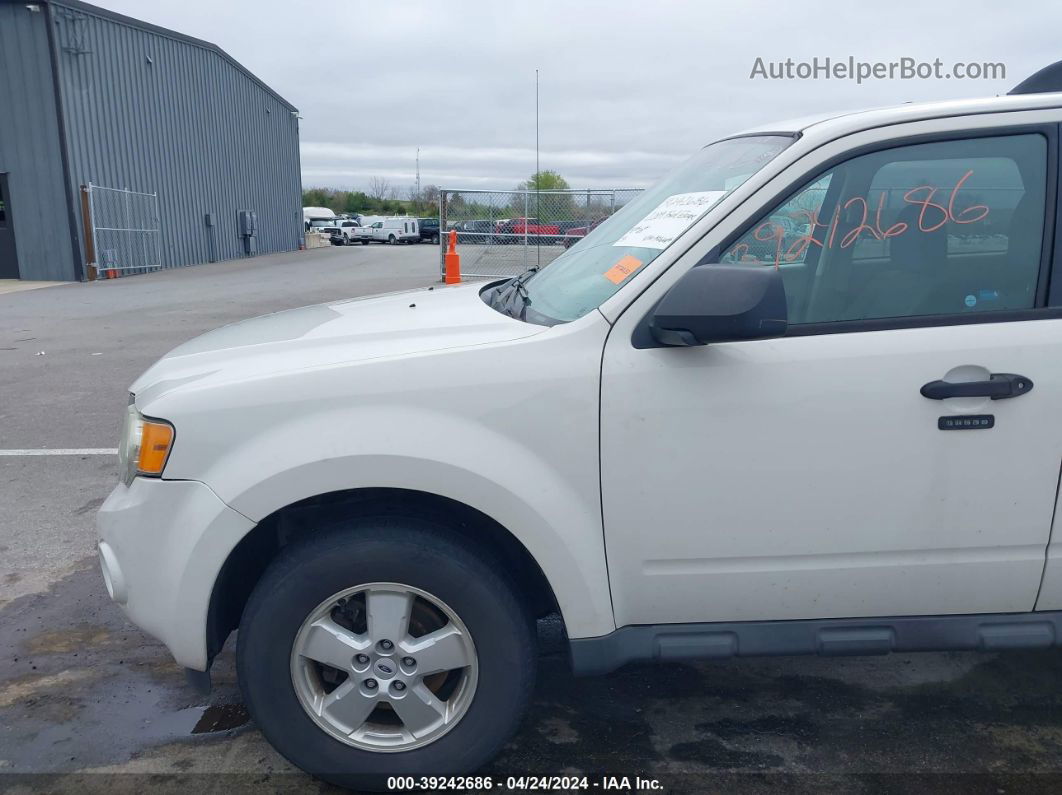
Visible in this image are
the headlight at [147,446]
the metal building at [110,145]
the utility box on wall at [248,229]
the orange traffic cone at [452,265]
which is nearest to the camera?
the headlight at [147,446]

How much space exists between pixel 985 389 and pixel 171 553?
2.31 m

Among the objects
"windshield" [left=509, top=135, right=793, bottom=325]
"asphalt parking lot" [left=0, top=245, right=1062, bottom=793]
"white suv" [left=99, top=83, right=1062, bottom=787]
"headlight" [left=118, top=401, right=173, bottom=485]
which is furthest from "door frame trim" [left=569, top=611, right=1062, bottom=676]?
"headlight" [left=118, top=401, right=173, bottom=485]

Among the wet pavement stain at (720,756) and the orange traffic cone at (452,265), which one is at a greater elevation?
the orange traffic cone at (452,265)

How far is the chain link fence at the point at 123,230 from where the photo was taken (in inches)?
886

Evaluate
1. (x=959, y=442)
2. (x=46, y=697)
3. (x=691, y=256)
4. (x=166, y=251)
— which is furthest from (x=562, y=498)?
(x=166, y=251)

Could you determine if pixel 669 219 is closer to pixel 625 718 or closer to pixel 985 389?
pixel 985 389

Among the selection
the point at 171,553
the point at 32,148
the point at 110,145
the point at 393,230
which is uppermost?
the point at 110,145

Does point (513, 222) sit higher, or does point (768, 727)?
point (513, 222)

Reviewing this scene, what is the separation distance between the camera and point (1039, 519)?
8.45 feet

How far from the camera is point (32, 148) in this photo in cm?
2139

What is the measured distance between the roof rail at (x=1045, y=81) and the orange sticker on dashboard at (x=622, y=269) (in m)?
1.56

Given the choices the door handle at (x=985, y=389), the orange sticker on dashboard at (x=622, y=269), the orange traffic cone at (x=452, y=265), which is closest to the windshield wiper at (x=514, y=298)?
the orange sticker on dashboard at (x=622, y=269)

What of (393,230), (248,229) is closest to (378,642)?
(248,229)

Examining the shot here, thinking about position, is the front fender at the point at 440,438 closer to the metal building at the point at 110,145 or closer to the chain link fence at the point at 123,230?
the metal building at the point at 110,145
